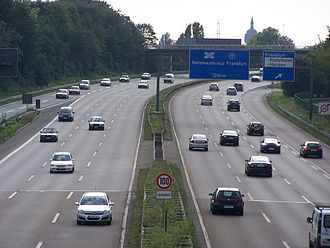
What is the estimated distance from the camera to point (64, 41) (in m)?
164

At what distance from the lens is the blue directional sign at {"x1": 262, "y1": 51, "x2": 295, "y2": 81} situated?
8000 cm

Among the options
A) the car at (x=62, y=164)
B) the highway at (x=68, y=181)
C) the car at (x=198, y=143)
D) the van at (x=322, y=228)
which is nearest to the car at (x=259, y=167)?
the highway at (x=68, y=181)

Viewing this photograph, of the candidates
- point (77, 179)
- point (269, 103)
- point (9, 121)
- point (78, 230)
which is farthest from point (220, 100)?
point (78, 230)

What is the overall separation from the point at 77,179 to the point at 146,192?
10157 millimetres

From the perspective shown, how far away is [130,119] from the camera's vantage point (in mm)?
87438

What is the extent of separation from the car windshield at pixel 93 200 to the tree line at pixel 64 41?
84108mm

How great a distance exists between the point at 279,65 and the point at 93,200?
49551mm

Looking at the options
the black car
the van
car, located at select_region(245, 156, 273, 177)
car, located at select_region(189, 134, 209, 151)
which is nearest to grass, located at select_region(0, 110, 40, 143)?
car, located at select_region(189, 134, 209, 151)

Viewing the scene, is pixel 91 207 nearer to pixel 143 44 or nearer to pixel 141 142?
pixel 141 142

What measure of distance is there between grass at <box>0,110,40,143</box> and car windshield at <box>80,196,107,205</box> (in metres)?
35.4

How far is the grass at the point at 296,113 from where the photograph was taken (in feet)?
260

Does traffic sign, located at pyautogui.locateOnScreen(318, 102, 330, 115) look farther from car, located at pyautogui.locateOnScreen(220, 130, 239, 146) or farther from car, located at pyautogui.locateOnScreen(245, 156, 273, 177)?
car, located at pyautogui.locateOnScreen(245, 156, 273, 177)

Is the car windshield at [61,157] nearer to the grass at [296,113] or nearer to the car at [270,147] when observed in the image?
the car at [270,147]

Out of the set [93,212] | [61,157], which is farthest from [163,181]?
[61,157]
